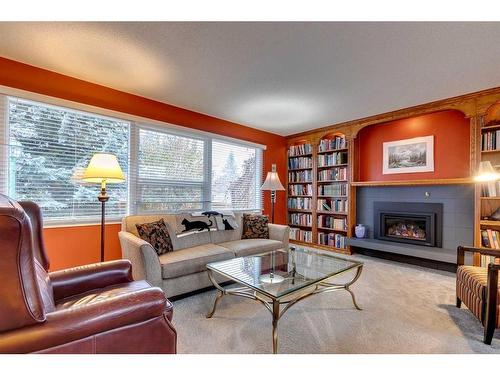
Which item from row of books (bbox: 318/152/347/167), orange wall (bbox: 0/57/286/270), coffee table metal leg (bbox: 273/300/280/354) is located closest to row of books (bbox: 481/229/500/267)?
row of books (bbox: 318/152/347/167)

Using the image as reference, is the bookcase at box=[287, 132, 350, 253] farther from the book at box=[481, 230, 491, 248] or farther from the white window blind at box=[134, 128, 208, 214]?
the white window blind at box=[134, 128, 208, 214]

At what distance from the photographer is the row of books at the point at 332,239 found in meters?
4.25

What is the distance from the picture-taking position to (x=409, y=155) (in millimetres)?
3703

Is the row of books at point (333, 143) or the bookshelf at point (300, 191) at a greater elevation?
the row of books at point (333, 143)

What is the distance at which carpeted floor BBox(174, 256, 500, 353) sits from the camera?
1.63 m

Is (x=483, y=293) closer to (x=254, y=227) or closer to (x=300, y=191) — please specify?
(x=254, y=227)

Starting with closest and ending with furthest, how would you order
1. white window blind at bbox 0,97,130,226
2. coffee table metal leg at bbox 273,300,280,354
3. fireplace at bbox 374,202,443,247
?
coffee table metal leg at bbox 273,300,280,354, white window blind at bbox 0,97,130,226, fireplace at bbox 374,202,443,247

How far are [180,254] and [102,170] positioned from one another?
3.63ft

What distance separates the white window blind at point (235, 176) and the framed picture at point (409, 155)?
220 cm

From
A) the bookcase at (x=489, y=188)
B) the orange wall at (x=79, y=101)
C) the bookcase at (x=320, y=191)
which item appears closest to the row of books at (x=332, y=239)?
the bookcase at (x=320, y=191)

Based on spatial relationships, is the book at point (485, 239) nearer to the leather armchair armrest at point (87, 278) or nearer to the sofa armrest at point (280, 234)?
the sofa armrest at point (280, 234)

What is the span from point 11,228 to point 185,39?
1743 mm

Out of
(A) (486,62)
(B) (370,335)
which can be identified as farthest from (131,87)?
(A) (486,62)

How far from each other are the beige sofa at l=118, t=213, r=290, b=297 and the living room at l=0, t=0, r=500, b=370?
0.02 m
